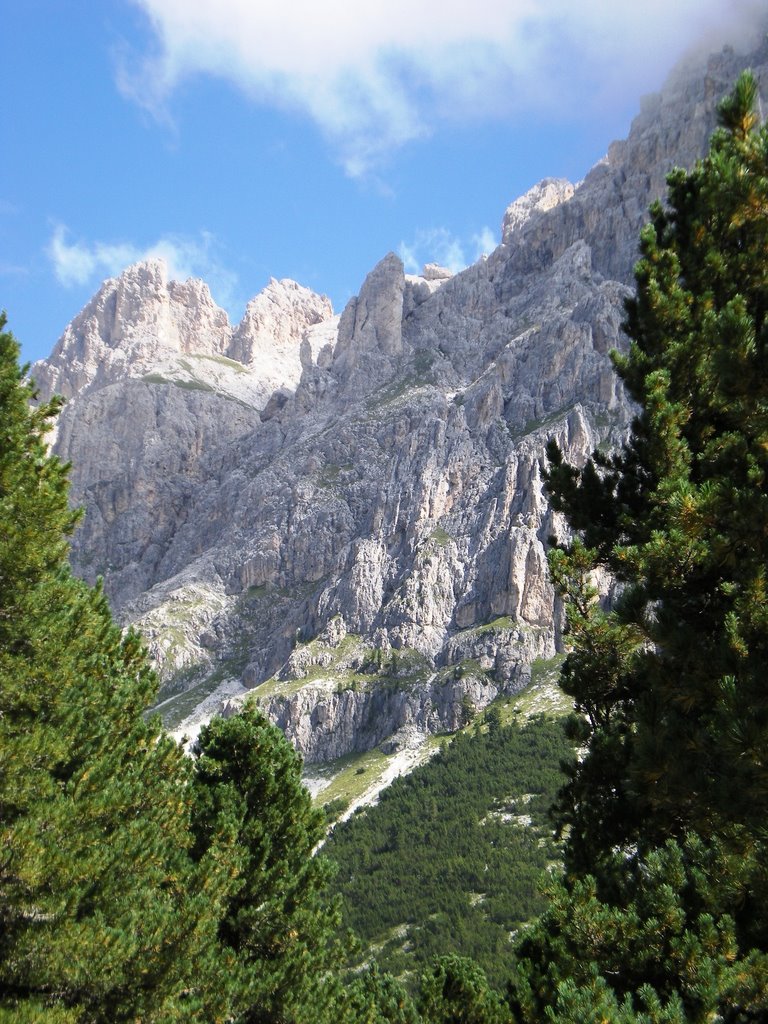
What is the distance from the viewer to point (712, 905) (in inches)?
364

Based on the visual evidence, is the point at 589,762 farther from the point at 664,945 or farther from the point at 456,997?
the point at 456,997

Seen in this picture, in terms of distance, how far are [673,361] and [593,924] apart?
9.18 metres

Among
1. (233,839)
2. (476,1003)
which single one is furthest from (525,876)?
(233,839)

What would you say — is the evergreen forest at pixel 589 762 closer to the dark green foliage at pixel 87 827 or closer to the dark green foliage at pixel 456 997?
the dark green foliage at pixel 87 827

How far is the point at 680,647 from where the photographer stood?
33.2 ft

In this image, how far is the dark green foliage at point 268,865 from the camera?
18109 mm

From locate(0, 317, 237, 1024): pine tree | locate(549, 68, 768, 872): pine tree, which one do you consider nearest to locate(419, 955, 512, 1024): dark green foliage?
locate(0, 317, 237, 1024): pine tree

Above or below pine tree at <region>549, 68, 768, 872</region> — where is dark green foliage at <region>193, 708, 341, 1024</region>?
below

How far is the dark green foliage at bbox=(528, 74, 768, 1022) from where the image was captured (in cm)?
886

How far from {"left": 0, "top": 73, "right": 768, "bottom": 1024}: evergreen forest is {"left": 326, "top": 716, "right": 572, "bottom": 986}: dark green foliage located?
245 feet

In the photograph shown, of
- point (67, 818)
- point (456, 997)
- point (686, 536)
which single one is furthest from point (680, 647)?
point (456, 997)

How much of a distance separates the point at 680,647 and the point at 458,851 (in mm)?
128389

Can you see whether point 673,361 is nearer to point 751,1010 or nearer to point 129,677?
point 751,1010

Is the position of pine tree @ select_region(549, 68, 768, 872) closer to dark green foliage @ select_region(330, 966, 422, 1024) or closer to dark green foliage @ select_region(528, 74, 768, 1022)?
dark green foliage @ select_region(528, 74, 768, 1022)
